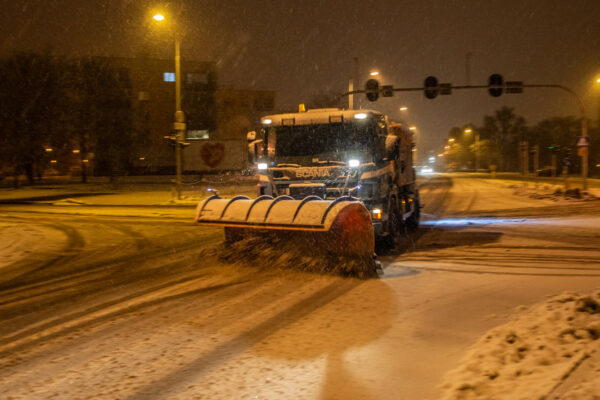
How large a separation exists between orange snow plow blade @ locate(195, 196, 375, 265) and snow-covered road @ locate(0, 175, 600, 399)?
2.13 ft

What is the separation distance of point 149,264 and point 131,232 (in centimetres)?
557

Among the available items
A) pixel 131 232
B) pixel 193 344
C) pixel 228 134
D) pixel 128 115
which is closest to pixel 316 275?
pixel 193 344

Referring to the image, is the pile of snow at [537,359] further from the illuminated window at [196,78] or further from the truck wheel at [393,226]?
the illuminated window at [196,78]

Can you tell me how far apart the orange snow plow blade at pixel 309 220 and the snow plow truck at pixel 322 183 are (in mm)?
16

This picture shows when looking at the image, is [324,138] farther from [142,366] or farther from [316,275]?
[142,366]

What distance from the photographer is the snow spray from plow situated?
8.04m

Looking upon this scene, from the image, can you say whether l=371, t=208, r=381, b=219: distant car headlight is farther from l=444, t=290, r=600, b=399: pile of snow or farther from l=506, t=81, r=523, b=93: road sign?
l=506, t=81, r=523, b=93: road sign

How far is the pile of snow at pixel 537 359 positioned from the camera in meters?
3.71

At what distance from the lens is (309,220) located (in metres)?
8.03

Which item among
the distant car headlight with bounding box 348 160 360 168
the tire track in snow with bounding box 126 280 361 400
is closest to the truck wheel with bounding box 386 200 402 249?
the distant car headlight with bounding box 348 160 360 168

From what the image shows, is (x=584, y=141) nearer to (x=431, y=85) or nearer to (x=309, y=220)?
(x=431, y=85)

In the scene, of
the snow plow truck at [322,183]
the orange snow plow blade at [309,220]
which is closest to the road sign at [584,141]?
the snow plow truck at [322,183]

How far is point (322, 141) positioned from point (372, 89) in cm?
→ 1723

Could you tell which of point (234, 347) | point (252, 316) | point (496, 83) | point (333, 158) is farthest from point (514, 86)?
point (234, 347)
